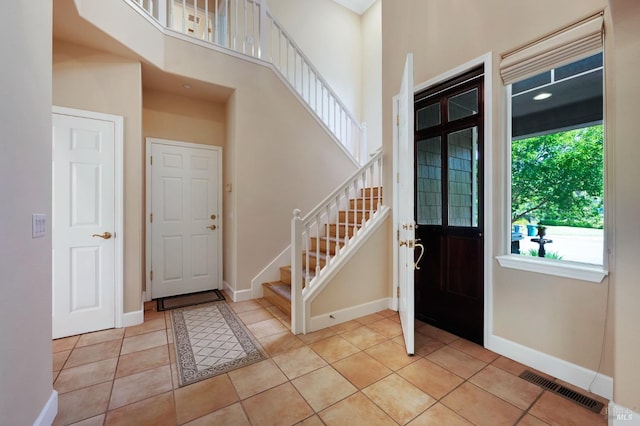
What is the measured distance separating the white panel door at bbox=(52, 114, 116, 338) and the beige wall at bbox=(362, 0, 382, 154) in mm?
4349

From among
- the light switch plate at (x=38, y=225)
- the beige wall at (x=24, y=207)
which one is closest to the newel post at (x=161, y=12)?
the beige wall at (x=24, y=207)

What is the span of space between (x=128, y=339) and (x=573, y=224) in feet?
12.6

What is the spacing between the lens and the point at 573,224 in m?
1.94

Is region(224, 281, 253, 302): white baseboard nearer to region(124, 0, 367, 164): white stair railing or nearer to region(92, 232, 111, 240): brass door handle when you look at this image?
region(92, 232, 111, 240): brass door handle

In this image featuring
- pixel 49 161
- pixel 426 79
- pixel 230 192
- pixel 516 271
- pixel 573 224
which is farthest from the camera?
pixel 230 192

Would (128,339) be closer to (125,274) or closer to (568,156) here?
(125,274)

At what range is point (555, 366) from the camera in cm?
189

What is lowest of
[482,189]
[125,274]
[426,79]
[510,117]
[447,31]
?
[125,274]

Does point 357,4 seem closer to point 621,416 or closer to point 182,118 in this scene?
point 182,118

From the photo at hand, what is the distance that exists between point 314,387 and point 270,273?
2.04 metres

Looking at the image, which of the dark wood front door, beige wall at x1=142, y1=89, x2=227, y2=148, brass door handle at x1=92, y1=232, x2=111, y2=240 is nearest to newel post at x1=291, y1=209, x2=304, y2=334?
the dark wood front door

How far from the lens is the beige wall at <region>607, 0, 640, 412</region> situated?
4.61 feet

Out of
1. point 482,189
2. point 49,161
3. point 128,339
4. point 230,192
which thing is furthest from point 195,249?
point 482,189

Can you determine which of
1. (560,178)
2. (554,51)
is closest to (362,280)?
(560,178)
